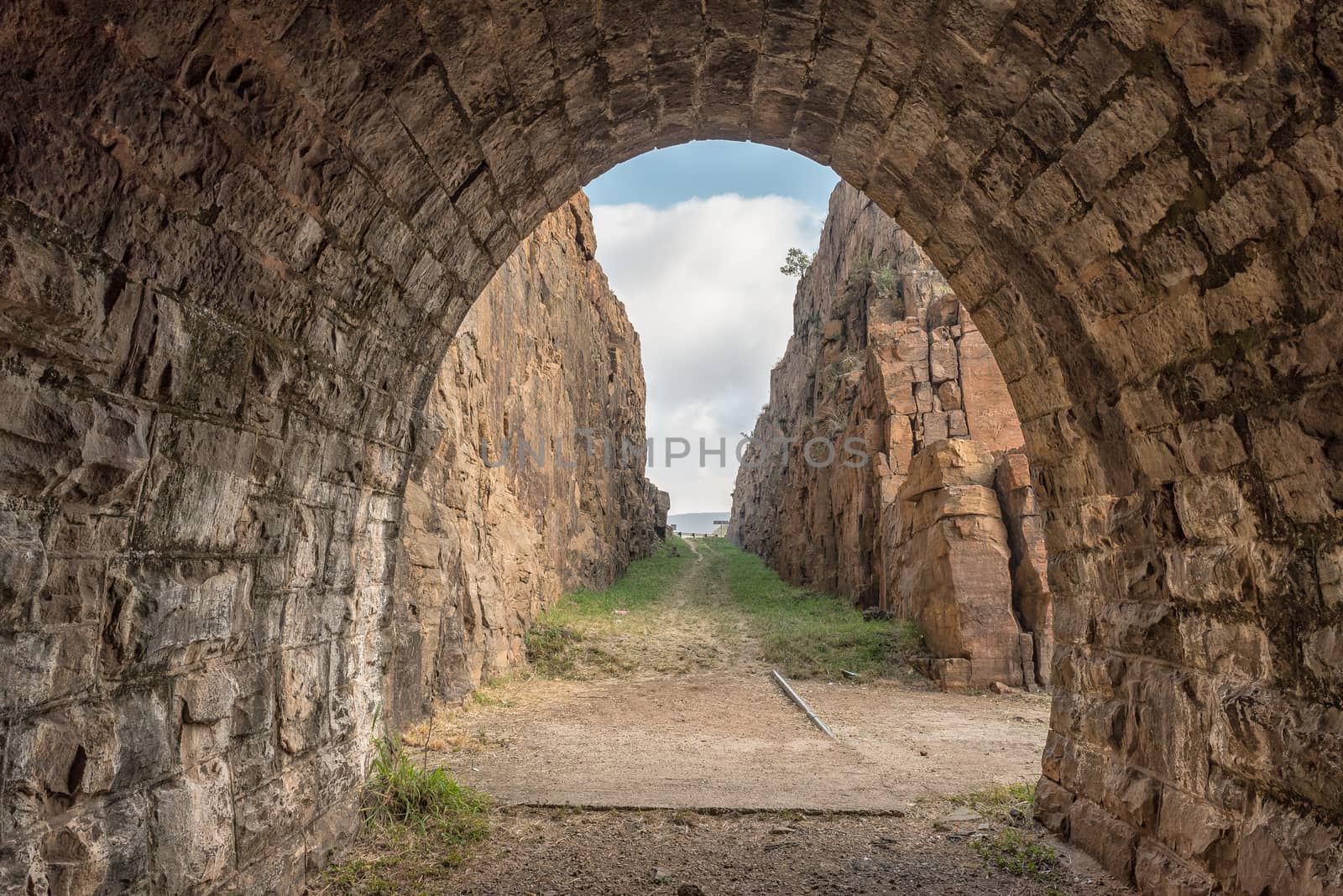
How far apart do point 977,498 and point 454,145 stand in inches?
436

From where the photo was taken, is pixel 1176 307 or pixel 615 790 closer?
pixel 1176 307

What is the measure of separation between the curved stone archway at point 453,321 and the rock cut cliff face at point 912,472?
296 inches

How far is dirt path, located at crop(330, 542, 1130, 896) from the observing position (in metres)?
4.59

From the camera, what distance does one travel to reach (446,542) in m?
10.1

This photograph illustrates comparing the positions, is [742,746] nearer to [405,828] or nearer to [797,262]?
[405,828]

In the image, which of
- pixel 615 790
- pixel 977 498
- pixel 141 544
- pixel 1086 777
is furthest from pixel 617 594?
pixel 141 544

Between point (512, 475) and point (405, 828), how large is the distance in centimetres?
973

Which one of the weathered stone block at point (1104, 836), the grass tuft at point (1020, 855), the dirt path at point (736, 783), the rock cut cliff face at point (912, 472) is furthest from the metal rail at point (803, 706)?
the weathered stone block at point (1104, 836)

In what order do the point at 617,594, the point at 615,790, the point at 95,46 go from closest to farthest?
1. the point at 95,46
2. the point at 615,790
3. the point at 617,594

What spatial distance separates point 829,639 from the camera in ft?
47.7

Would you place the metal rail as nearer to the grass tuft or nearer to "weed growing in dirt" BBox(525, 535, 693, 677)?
"weed growing in dirt" BBox(525, 535, 693, 677)

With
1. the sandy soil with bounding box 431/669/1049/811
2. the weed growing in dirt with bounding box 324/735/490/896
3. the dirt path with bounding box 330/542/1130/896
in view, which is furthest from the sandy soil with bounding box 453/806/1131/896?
the sandy soil with bounding box 431/669/1049/811

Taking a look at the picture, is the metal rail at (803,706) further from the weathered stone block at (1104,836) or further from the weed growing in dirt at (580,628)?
the weathered stone block at (1104,836)

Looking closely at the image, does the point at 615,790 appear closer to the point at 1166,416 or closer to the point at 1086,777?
the point at 1086,777
